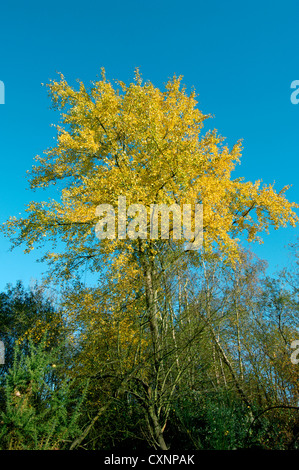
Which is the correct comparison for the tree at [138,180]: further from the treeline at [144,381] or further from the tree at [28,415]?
the tree at [28,415]

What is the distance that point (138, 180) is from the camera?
805 centimetres

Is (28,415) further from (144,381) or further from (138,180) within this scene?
(138,180)

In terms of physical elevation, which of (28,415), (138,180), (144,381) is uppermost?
(138,180)

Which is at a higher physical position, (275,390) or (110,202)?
(110,202)

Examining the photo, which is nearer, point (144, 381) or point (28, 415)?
point (28, 415)

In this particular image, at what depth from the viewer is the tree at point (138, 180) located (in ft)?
26.6

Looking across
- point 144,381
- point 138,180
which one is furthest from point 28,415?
point 138,180

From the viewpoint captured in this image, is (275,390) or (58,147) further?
(58,147)

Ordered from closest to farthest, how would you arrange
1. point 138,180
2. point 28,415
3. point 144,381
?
point 28,415 < point 144,381 < point 138,180

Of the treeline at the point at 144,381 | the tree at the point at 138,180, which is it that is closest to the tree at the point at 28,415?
the treeline at the point at 144,381

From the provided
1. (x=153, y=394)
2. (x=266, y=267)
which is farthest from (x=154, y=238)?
(x=266, y=267)

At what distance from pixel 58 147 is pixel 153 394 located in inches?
291
